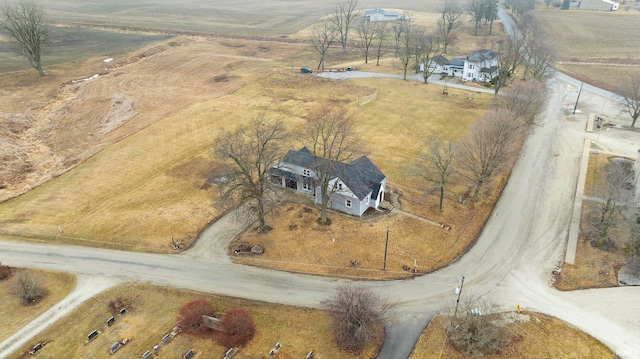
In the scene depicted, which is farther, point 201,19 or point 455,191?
point 201,19

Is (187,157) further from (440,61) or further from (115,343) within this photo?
(440,61)

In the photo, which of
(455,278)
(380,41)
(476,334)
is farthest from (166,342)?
(380,41)

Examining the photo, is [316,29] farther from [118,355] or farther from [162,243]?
[118,355]

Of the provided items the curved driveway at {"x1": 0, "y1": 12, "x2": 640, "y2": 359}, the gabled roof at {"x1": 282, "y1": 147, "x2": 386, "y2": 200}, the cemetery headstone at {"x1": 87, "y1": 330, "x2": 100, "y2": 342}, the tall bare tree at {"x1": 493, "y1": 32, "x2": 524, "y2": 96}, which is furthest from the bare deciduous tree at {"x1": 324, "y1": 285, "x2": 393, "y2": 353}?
the tall bare tree at {"x1": 493, "y1": 32, "x2": 524, "y2": 96}

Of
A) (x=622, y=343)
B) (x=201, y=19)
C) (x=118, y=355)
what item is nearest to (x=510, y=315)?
(x=622, y=343)

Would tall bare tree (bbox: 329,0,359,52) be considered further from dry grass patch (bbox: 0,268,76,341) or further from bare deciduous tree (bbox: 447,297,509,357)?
bare deciduous tree (bbox: 447,297,509,357)

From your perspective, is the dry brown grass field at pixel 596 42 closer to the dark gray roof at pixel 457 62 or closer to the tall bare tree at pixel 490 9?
the tall bare tree at pixel 490 9

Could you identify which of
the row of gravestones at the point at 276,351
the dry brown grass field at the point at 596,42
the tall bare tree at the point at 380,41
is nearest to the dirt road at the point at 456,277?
the row of gravestones at the point at 276,351
